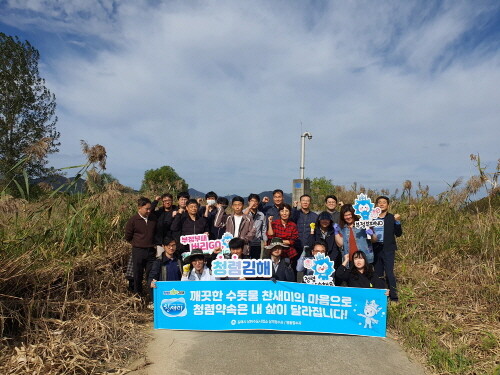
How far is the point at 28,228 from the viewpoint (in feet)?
14.6

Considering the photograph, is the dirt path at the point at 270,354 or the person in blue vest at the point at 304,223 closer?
the dirt path at the point at 270,354

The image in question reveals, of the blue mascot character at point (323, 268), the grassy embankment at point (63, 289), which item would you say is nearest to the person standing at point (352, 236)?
the blue mascot character at point (323, 268)

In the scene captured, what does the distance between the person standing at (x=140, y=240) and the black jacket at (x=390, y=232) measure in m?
3.41

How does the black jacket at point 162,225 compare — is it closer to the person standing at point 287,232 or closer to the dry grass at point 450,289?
the person standing at point 287,232

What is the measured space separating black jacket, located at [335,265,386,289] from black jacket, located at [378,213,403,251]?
71 centimetres

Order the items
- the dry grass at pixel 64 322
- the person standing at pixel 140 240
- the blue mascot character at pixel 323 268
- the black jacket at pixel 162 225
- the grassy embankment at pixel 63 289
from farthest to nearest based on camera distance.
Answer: the black jacket at pixel 162 225, the person standing at pixel 140 240, the blue mascot character at pixel 323 268, the grassy embankment at pixel 63 289, the dry grass at pixel 64 322

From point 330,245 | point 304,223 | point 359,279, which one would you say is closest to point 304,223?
point 304,223

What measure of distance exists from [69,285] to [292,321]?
2.71 m

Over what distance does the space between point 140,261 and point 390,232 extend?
3658mm

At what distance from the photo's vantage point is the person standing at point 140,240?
5233 millimetres

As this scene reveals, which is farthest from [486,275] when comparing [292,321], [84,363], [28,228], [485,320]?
[28,228]

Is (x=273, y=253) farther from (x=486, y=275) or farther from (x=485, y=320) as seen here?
(x=486, y=275)

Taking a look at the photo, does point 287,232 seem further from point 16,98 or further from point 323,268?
point 16,98

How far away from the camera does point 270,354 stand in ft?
12.2
